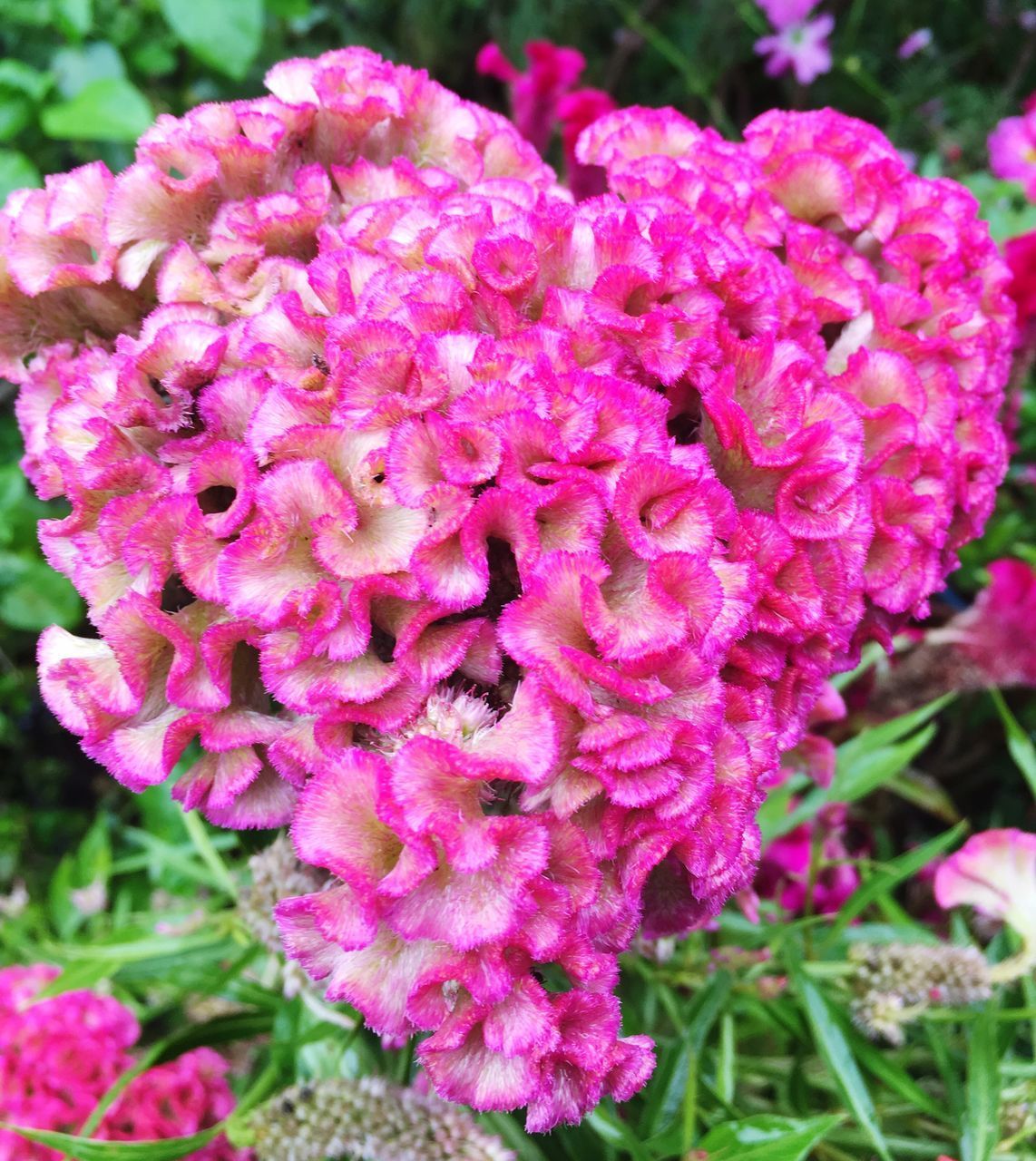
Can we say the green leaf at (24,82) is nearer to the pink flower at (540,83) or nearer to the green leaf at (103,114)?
the green leaf at (103,114)

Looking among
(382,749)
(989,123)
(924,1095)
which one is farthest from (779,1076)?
(989,123)

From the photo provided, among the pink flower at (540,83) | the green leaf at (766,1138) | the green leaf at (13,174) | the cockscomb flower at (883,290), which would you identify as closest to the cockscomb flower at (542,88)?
the pink flower at (540,83)

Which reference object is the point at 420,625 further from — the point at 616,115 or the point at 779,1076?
the point at 779,1076

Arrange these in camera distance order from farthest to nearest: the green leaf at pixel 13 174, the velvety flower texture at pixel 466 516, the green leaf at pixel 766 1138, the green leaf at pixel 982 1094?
the green leaf at pixel 13 174, the green leaf at pixel 982 1094, the green leaf at pixel 766 1138, the velvety flower texture at pixel 466 516

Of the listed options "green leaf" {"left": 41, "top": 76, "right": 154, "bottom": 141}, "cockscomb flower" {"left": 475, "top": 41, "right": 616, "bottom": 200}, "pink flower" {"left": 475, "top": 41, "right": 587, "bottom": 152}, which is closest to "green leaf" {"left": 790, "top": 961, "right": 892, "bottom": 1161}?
"cockscomb flower" {"left": 475, "top": 41, "right": 616, "bottom": 200}

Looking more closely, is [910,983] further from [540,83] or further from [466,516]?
[540,83]

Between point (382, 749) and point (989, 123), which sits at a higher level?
point (989, 123)

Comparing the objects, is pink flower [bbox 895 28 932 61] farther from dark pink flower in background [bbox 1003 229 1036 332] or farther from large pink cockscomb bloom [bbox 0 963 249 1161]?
large pink cockscomb bloom [bbox 0 963 249 1161]
